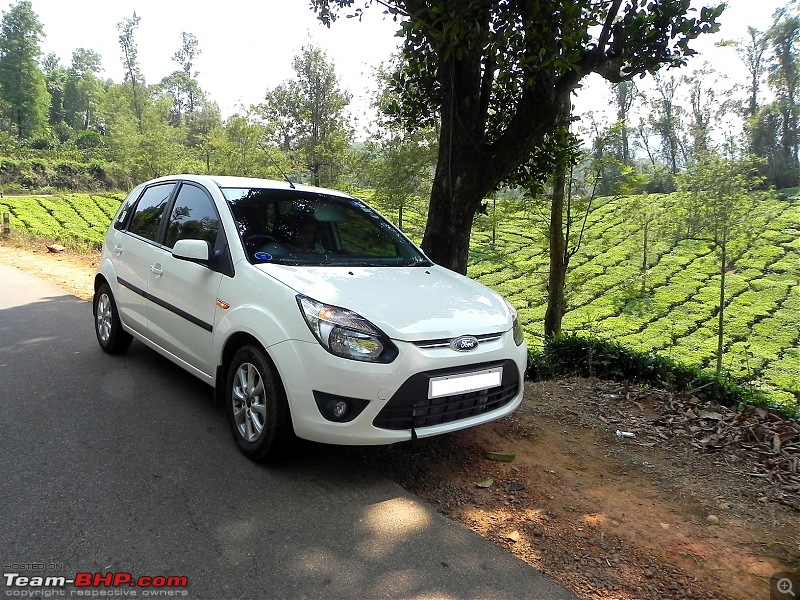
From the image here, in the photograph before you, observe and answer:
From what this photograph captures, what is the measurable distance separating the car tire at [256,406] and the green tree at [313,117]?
24294 millimetres

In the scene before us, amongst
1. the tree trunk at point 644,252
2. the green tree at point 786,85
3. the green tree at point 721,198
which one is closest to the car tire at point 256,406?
the green tree at point 721,198

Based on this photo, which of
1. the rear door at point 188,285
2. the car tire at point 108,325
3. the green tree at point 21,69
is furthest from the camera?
the green tree at point 21,69

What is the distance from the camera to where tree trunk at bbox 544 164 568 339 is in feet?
39.3

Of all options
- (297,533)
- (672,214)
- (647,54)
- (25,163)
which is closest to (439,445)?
(297,533)

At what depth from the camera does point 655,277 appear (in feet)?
124

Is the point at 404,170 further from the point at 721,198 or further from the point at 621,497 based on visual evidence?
the point at 621,497

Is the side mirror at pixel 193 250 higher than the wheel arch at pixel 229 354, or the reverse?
the side mirror at pixel 193 250

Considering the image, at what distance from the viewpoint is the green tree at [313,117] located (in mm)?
27219

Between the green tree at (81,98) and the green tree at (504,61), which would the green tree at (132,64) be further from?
the green tree at (504,61)

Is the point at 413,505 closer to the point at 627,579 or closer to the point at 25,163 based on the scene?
the point at 627,579

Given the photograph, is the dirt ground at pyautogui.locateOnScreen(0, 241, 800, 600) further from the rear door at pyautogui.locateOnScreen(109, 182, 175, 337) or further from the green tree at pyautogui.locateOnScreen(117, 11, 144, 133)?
the green tree at pyautogui.locateOnScreen(117, 11, 144, 133)

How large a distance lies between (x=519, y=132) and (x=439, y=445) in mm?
3661

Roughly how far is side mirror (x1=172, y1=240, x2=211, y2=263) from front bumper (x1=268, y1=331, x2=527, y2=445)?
931mm

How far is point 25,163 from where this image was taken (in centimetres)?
4959
